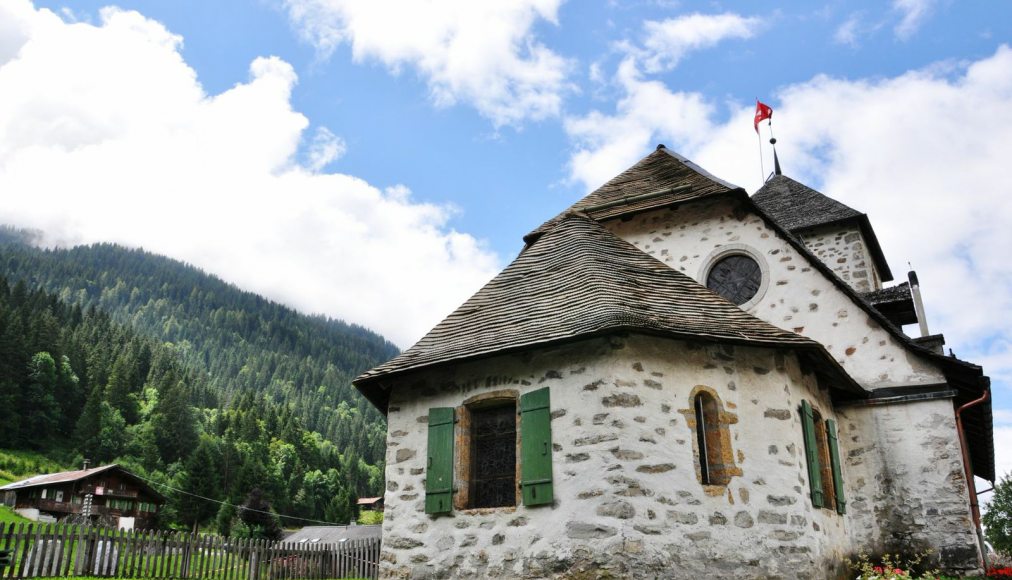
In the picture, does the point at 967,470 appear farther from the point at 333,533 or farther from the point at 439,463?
the point at 333,533

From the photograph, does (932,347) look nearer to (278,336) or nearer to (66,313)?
(66,313)

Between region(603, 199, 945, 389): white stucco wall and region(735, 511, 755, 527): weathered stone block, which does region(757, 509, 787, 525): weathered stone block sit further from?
region(603, 199, 945, 389): white stucco wall

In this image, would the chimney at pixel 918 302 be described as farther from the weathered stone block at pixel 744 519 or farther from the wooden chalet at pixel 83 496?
the wooden chalet at pixel 83 496

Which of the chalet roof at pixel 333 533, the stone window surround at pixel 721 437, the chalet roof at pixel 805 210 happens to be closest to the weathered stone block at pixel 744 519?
the stone window surround at pixel 721 437

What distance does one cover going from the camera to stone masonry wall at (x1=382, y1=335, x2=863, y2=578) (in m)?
7.66

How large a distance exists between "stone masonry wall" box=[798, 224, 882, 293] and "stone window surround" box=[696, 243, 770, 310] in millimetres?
3854

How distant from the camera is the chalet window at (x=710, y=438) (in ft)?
27.2

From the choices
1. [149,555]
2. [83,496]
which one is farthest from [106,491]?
[149,555]

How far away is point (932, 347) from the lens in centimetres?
1168

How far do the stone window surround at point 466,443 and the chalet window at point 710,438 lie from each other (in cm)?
207

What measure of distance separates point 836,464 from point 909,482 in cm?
139

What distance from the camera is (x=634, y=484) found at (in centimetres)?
772

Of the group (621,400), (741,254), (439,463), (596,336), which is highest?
(741,254)

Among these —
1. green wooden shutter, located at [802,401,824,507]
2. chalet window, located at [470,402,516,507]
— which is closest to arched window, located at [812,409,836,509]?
green wooden shutter, located at [802,401,824,507]
